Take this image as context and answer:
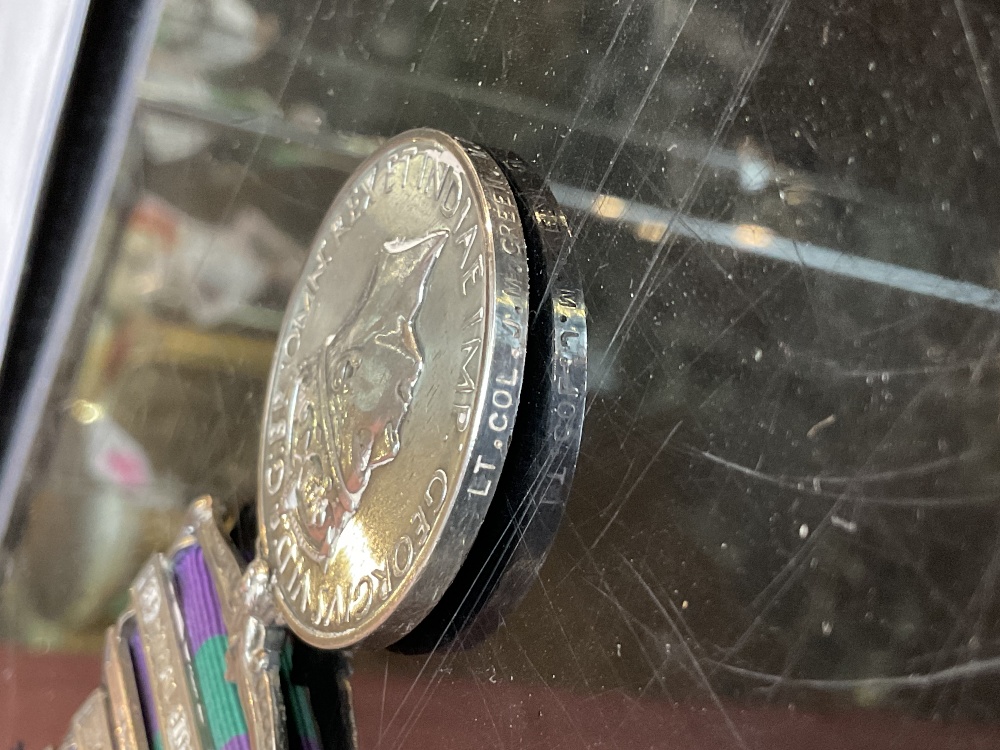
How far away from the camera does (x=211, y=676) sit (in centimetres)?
79

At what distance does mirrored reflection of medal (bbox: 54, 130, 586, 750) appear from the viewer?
522 millimetres

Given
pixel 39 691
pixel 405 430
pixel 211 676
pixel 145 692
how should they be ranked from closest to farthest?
pixel 405 430 → pixel 211 676 → pixel 145 692 → pixel 39 691

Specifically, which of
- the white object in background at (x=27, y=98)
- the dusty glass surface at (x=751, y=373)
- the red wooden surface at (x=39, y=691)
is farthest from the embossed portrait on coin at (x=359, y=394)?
the white object in background at (x=27, y=98)

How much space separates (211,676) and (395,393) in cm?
37

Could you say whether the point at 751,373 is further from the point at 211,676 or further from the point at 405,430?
the point at 211,676

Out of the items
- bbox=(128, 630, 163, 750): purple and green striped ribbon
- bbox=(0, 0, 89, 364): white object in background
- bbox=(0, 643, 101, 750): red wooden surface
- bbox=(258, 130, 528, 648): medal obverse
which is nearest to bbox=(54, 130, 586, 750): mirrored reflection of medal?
bbox=(258, 130, 528, 648): medal obverse

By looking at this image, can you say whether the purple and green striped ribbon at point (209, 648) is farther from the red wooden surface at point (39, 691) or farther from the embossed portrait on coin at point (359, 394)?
the red wooden surface at point (39, 691)

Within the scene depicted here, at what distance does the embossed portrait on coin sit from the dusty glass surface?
0.36 ft

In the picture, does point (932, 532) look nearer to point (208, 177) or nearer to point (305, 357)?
point (305, 357)

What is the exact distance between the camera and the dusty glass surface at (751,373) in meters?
0.36

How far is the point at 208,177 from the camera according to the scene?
3.54ft

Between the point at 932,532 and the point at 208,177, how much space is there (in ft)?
3.06

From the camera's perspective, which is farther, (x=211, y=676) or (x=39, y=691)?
(x=39, y=691)

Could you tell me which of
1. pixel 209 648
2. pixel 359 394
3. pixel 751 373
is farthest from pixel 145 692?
pixel 751 373
